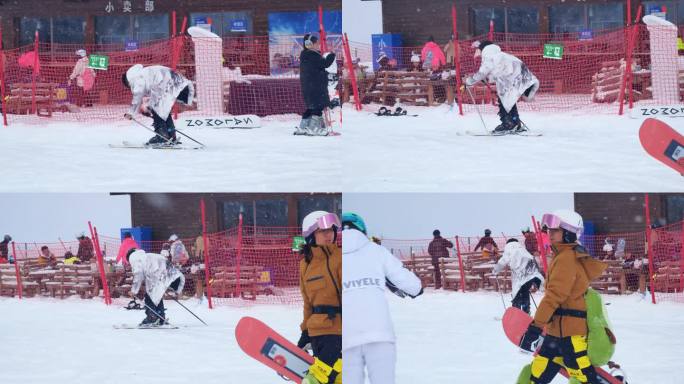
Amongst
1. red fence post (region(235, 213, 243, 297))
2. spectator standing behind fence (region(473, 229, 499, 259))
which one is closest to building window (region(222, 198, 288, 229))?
red fence post (region(235, 213, 243, 297))

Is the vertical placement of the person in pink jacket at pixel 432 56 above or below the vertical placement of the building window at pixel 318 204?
above

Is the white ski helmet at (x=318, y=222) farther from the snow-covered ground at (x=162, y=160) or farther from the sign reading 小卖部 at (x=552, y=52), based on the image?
the sign reading 小卖部 at (x=552, y=52)

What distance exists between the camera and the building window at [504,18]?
18.1 feet

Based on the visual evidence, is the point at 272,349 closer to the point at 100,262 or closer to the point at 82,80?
the point at 100,262

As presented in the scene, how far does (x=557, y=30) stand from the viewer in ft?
18.3

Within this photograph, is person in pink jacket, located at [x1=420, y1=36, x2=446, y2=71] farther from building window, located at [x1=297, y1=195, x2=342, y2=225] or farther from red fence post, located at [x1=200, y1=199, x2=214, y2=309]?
red fence post, located at [x1=200, y1=199, x2=214, y2=309]

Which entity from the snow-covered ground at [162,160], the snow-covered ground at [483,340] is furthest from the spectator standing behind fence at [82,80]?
the snow-covered ground at [483,340]

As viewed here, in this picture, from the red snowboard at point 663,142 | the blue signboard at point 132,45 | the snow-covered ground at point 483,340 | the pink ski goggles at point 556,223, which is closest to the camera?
the pink ski goggles at point 556,223

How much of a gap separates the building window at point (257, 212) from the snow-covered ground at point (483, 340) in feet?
2.18

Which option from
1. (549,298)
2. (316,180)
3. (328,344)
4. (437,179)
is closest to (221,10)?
(316,180)

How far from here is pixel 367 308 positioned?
5129 millimetres

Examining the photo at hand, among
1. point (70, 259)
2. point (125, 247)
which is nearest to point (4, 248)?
point (70, 259)

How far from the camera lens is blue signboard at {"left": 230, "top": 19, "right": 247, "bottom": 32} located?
220 inches

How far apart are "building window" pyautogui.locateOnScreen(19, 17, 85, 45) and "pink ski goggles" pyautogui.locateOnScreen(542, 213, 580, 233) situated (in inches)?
93.2
